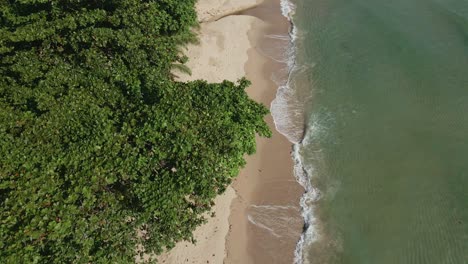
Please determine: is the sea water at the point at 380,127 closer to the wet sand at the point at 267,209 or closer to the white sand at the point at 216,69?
the wet sand at the point at 267,209

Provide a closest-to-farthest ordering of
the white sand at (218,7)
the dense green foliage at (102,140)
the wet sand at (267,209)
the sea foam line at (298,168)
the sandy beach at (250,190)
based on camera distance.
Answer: the dense green foliage at (102,140) → the sandy beach at (250,190) → the wet sand at (267,209) → the sea foam line at (298,168) → the white sand at (218,7)

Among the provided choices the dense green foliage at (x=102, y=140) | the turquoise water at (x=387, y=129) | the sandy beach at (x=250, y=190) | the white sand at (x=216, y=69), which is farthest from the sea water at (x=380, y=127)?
the dense green foliage at (x=102, y=140)

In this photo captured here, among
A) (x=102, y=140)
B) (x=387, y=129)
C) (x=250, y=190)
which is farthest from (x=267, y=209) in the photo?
(x=387, y=129)

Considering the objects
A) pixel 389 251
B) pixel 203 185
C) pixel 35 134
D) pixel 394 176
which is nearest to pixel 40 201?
pixel 35 134

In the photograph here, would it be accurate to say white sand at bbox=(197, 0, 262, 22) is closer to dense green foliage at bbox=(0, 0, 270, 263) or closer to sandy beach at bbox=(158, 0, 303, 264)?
sandy beach at bbox=(158, 0, 303, 264)

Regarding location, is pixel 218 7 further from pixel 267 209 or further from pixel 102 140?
pixel 102 140

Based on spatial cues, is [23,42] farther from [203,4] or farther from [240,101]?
[203,4]

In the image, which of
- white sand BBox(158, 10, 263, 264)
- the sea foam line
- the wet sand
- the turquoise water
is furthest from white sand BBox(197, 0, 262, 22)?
the wet sand
